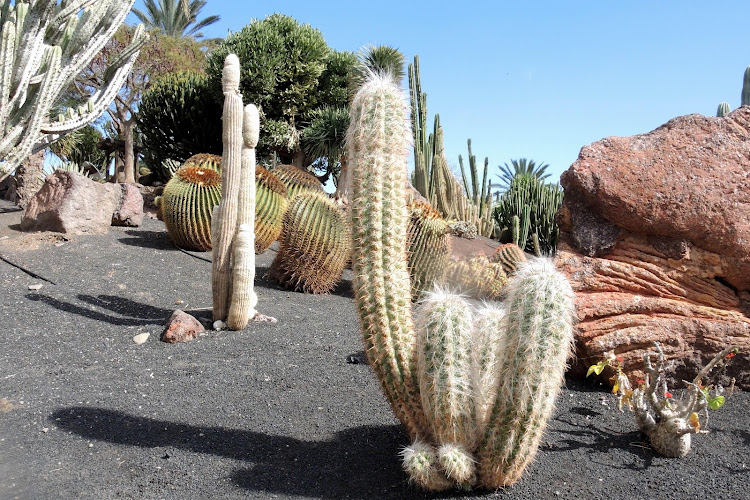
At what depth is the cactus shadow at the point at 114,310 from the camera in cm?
665

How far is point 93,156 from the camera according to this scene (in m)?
23.5

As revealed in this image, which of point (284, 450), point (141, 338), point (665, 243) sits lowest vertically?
point (284, 450)

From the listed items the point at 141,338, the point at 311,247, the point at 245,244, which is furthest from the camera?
the point at 311,247

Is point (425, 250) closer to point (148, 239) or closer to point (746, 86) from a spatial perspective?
point (148, 239)

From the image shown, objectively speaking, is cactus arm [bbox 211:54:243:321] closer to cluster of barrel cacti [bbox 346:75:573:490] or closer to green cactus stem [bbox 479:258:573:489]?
cluster of barrel cacti [bbox 346:75:573:490]

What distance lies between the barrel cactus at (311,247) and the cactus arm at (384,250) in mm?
4390

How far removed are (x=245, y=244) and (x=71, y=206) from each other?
182 inches

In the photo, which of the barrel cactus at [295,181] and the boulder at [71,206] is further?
the barrel cactus at [295,181]

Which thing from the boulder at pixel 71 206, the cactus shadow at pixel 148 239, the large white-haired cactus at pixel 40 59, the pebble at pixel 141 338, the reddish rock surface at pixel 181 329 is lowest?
the pebble at pixel 141 338

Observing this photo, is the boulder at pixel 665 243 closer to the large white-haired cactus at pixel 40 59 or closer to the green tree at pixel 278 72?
the large white-haired cactus at pixel 40 59

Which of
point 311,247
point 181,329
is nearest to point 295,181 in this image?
point 311,247

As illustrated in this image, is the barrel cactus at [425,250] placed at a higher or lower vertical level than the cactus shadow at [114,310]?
higher

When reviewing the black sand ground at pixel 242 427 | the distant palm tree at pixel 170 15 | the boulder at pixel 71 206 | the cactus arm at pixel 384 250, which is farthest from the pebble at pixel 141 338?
the distant palm tree at pixel 170 15

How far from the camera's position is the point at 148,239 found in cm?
1015
